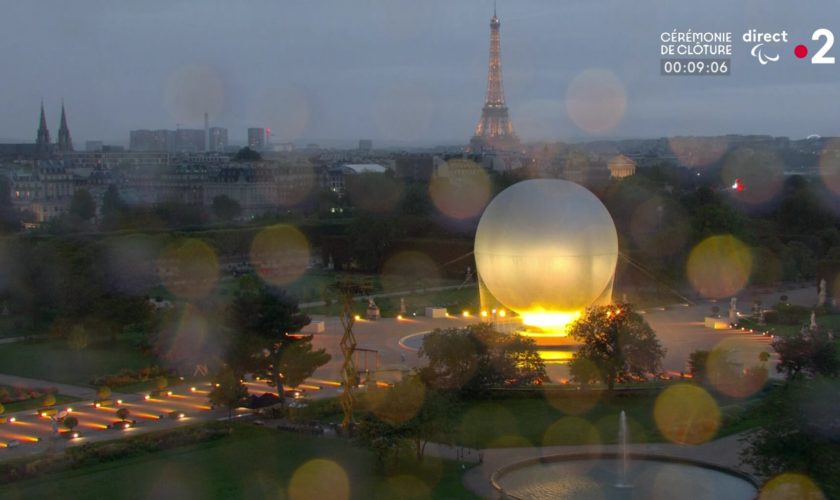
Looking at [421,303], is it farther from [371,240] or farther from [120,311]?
[120,311]

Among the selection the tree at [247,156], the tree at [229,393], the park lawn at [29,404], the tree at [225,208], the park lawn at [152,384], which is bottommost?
the park lawn at [29,404]

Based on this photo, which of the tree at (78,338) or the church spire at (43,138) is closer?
the tree at (78,338)

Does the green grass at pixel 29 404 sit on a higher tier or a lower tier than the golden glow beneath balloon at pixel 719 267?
lower

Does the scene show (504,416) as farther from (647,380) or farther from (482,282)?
(482,282)

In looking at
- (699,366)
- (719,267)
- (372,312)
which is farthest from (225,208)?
(699,366)

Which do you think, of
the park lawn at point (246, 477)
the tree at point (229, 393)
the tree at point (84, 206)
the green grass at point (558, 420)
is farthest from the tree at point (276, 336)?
the tree at point (84, 206)

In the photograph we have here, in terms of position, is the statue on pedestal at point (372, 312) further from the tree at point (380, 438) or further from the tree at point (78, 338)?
the tree at point (380, 438)

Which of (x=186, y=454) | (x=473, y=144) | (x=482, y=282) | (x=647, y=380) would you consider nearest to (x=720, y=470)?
(x=647, y=380)
